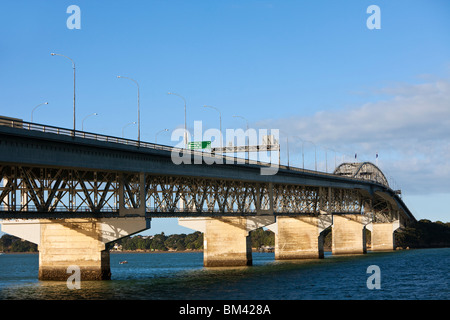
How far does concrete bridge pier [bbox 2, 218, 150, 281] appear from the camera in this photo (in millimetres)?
65938

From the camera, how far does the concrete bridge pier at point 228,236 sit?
95.8m

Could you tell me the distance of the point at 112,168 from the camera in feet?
201

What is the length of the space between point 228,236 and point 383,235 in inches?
4068

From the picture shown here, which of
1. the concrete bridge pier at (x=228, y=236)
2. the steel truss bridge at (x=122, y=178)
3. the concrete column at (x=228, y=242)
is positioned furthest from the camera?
the concrete column at (x=228, y=242)

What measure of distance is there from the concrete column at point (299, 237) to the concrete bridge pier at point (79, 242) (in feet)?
182

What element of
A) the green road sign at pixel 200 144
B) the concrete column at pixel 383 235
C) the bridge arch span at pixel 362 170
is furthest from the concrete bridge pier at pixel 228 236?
the concrete column at pixel 383 235

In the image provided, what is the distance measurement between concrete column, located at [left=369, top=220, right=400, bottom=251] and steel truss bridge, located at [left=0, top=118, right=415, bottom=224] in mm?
81649
